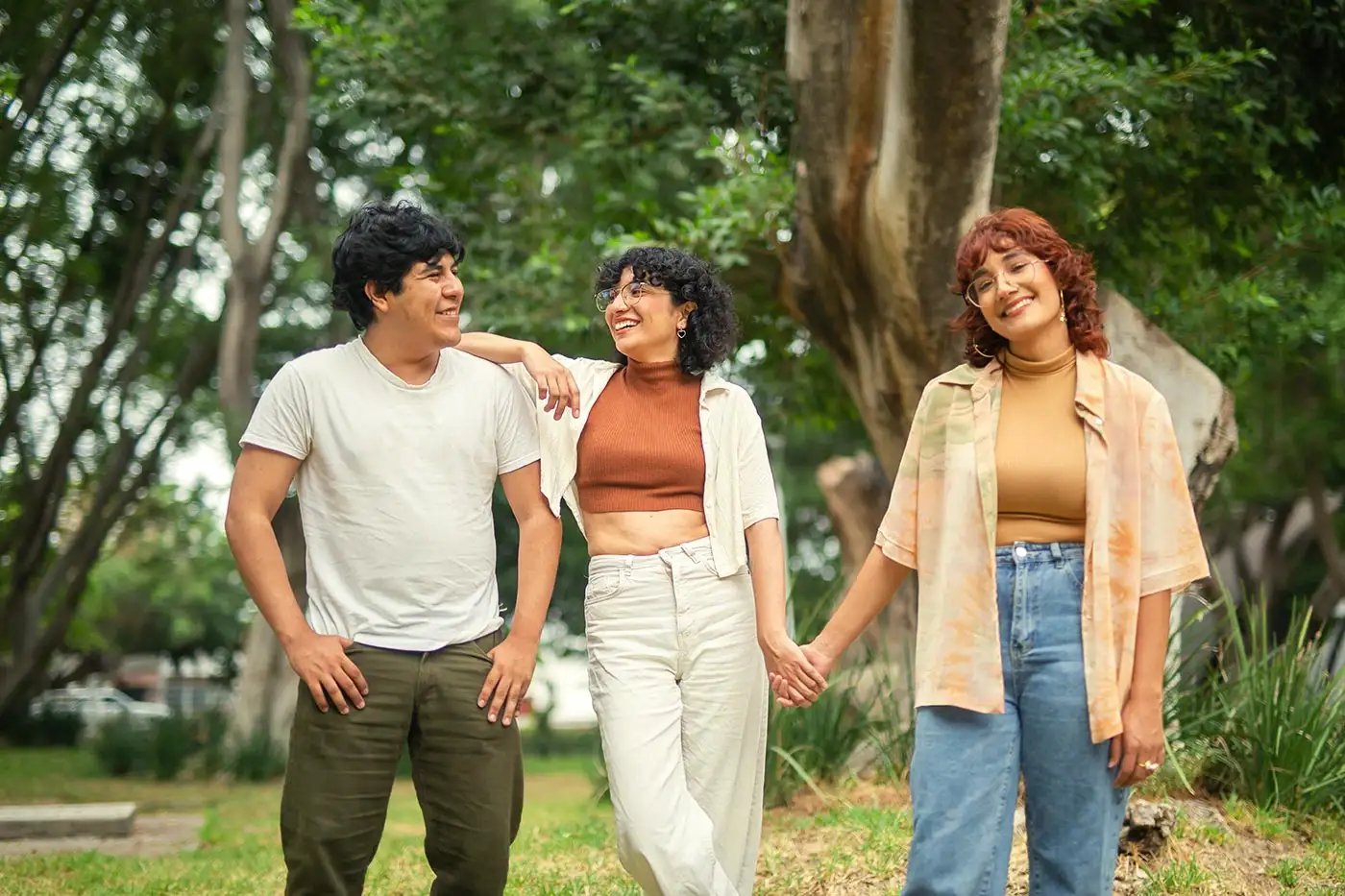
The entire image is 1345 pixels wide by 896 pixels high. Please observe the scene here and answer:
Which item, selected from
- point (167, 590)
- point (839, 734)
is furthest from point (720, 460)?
point (167, 590)

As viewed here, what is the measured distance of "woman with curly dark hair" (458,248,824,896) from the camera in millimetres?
4062

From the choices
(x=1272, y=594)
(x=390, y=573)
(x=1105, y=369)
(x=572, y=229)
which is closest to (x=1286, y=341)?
(x=572, y=229)

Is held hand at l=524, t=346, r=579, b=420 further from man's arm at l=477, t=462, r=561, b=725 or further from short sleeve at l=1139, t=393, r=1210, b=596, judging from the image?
short sleeve at l=1139, t=393, r=1210, b=596

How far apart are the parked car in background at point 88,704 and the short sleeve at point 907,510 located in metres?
23.6

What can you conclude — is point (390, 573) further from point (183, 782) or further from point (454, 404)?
point (183, 782)

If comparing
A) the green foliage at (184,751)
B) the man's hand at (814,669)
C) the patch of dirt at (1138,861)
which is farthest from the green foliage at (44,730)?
the man's hand at (814,669)

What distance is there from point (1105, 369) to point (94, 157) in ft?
51.1

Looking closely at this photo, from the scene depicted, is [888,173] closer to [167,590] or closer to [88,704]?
[167,590]

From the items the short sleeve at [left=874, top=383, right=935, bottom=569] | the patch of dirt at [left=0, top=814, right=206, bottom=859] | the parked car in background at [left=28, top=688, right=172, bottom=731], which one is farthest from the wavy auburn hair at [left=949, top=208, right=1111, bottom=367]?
the parked car in background at [left=28, top=688, right=172, bottom=731]

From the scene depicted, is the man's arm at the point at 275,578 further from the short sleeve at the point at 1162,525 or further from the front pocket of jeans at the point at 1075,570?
the short sleeve at the point at 1162,525

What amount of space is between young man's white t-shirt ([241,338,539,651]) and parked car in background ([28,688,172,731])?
22847mm

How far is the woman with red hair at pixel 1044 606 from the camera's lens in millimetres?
3312

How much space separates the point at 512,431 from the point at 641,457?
444 mm

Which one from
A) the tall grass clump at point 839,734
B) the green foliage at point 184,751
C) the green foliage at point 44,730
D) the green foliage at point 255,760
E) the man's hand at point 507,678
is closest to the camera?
the man's hand at point 507,678
